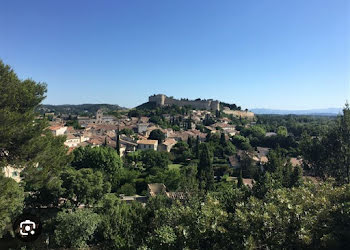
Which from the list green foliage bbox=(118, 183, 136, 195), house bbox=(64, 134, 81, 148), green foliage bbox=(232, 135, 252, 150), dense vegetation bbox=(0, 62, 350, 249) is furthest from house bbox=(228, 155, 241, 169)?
house bbox=(64, 134, 81, 148)

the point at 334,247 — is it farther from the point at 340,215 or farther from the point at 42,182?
the point at 42,182

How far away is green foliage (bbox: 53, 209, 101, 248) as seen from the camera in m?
11.3

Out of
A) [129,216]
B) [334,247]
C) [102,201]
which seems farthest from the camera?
[102,201]

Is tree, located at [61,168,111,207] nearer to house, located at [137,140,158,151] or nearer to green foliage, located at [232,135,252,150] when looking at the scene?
house, located at [137,140,158,151]

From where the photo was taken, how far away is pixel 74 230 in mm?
11391

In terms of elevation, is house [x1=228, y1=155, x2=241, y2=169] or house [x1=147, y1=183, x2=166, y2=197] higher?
house [x1=147, y1=183, x2=166, y2=197]

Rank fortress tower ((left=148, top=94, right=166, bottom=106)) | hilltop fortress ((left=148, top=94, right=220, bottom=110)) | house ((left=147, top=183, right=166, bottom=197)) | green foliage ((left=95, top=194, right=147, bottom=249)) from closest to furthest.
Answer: green foliage ((left=95, top=194, right=147, bottom=249)) < house ((left=147, top=183, right=166, bottom=197)) < hilltop fortress ((left=148, top=94, right=220, bottom=110)) < fortress tower ((left=148, top=94, right=166, bottom=106))

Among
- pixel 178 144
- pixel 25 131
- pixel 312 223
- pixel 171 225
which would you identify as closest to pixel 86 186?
pixel 25 131

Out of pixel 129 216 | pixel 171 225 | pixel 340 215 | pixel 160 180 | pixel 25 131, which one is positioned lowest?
pixel 160 180

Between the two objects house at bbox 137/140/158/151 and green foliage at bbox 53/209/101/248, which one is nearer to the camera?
green foliage at bbox 53/209/101/248

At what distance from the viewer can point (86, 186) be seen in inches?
582

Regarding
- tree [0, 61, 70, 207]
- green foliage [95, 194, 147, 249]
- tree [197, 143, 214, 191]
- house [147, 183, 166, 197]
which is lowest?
house [147, 183, 166, 197]

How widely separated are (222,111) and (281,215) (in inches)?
3735

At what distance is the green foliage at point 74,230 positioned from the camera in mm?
11305
